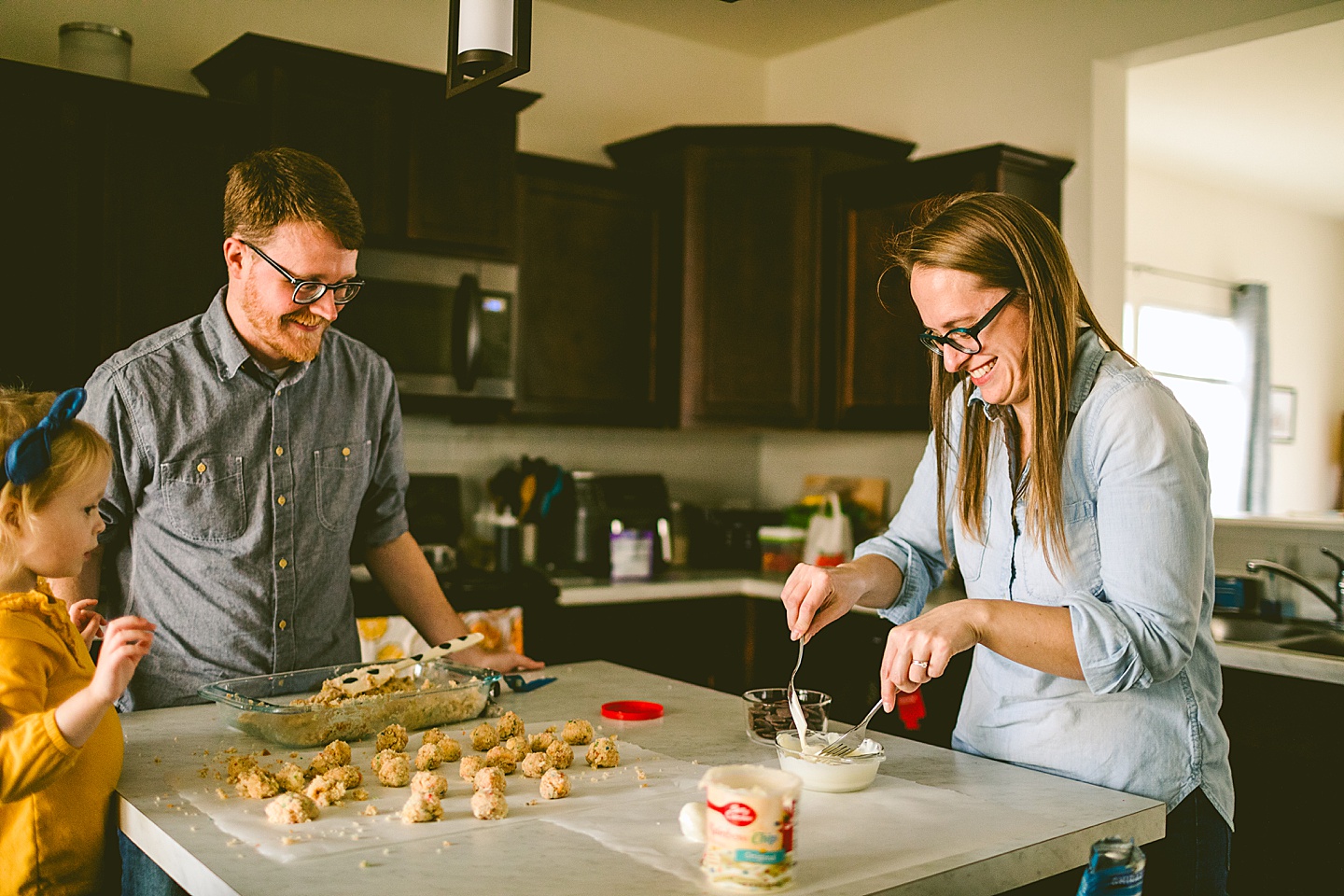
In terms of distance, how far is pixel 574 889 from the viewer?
40.2 inches

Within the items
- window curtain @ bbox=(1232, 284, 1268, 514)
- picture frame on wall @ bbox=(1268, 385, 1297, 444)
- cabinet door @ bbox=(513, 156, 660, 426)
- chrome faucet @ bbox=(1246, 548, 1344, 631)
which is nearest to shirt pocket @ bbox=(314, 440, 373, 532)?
cabinet door @ bbox=(513, 156, 660, 426)

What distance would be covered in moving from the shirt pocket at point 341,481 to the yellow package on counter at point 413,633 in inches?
40.4

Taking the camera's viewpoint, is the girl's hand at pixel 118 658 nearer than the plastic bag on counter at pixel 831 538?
Yes

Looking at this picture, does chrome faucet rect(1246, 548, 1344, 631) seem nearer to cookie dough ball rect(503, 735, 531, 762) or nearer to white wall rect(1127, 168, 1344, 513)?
cookie dough ball rect(503, 735, 531, 762)

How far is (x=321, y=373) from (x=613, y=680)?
0.77 metres

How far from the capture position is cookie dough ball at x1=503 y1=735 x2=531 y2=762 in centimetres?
141

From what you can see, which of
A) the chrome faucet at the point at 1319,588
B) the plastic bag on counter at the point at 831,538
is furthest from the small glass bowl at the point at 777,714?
the plastic bag on counter at the point at 831,538

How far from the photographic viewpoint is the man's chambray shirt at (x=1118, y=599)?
1330 millimetres

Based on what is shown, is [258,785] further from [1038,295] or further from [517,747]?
[1038,295]

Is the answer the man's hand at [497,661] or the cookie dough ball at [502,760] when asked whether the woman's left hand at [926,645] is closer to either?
the cookie dough ball at [502,760]

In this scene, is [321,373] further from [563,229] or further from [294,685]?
[563,229]

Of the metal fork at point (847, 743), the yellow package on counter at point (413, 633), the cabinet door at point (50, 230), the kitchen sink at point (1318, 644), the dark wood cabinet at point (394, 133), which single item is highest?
the dark wood cabinet at point (394, 133)

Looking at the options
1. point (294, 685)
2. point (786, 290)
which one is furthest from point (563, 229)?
point (294, 685)

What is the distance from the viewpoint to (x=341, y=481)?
1.99 meters
